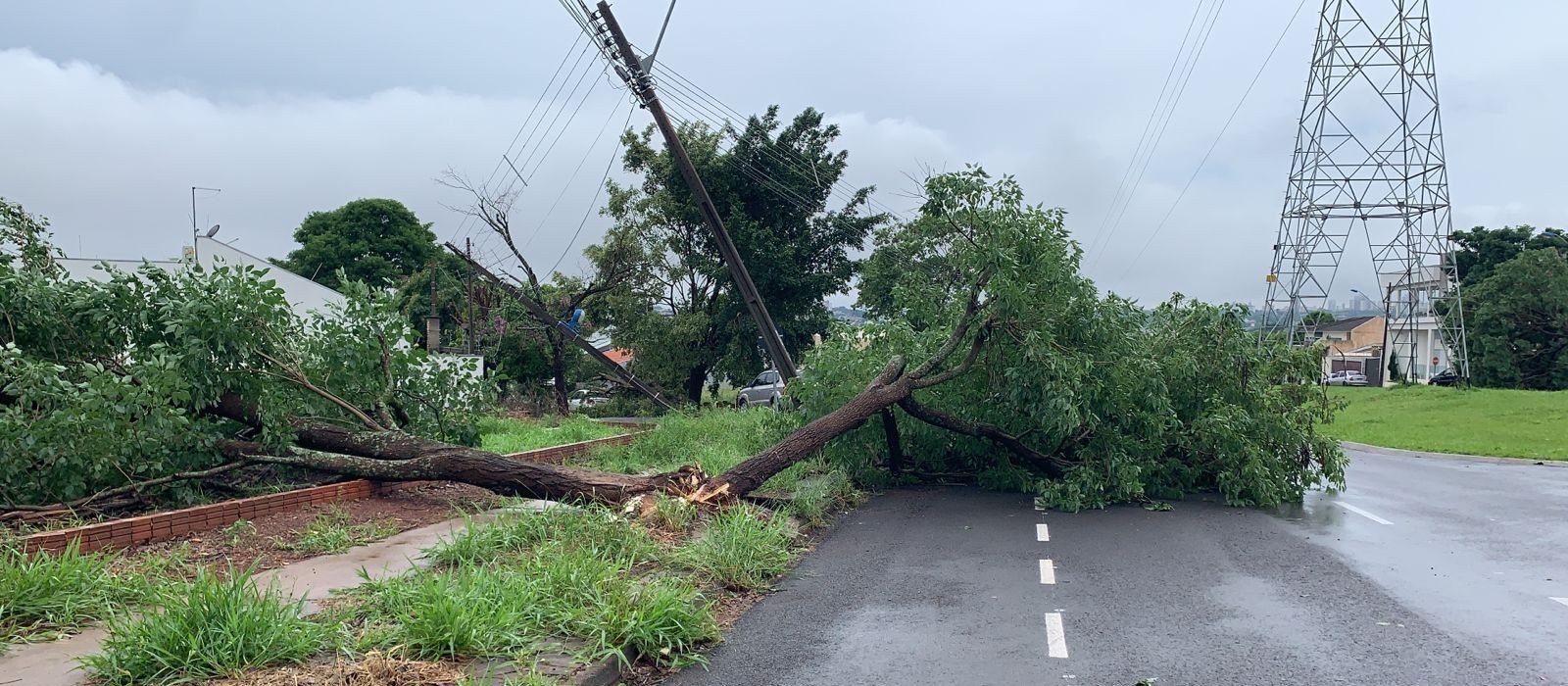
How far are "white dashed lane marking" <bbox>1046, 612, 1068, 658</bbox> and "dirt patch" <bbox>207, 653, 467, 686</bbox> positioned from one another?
130 inches

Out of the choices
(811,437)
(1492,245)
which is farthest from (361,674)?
(1492,245)

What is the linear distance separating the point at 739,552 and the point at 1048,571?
2.52m

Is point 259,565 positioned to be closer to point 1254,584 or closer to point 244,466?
point 244,466

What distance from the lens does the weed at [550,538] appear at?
7395 millimetres

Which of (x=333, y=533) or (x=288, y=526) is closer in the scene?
(x=333, y=533)

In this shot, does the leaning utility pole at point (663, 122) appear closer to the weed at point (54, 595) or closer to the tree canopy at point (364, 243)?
the weed at point (54, 595)

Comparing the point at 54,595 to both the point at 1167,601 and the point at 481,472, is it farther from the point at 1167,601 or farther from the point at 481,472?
the point at 1167,601

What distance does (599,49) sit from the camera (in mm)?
19344

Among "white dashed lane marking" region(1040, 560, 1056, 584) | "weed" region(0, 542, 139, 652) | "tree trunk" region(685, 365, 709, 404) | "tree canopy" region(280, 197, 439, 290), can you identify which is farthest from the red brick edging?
"tree canopy" region(280, 197, 439, 290)

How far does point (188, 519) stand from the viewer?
831cm

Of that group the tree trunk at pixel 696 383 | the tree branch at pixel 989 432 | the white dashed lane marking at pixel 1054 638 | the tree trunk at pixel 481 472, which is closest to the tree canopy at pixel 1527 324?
the tree trunk at pixel 696 383

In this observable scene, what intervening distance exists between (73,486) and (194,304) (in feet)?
5.81

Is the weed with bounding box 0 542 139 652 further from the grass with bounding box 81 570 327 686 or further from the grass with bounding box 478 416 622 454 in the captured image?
the grass with bounding box 478 416 622 454

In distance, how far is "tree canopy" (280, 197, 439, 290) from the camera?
5134 centimetres
